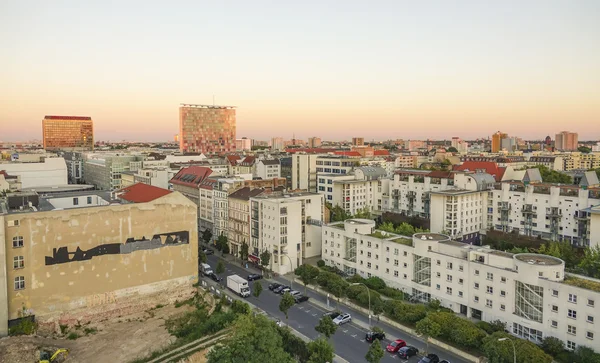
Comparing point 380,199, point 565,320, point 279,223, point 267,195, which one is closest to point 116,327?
point 279,223

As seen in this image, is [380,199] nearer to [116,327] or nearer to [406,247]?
[406,247]

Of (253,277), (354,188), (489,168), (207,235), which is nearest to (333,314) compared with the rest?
(253,277)

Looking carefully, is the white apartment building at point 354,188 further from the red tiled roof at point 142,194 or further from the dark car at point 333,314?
the dark car at point 333,314

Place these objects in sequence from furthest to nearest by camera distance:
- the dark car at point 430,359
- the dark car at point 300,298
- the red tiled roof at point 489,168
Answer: the red tiled roof at point 489,168
the dark car at point 300,298
the dark car at point 430,359

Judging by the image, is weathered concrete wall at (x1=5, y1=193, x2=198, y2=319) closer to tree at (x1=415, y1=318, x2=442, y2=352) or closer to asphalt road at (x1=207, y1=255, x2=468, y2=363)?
asphalt road at (x1=207, y1=255, x2=468, y2=363)

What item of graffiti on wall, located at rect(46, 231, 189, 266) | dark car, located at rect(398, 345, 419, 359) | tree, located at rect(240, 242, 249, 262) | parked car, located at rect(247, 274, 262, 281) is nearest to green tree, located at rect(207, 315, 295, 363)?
dark car, located at rect(398, 345, 419, 359)

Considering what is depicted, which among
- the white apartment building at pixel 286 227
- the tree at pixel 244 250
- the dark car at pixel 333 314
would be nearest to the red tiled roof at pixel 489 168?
the white apartment building at pixel 286 227
